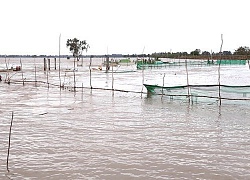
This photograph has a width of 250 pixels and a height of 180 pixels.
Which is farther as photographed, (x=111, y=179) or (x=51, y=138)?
(x=51, y=138)

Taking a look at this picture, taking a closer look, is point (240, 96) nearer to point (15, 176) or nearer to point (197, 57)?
point (15, 176)

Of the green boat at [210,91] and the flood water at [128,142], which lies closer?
the flood water at [128,142]

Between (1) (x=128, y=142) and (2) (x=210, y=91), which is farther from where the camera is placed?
(2) (x=210, y=91)

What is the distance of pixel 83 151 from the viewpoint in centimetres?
504

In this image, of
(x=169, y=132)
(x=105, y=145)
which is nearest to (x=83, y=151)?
(x=105, y=145)

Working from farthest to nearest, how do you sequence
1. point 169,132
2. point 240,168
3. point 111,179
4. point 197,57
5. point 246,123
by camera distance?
point 197,57 < point 246,123 < point 169,132 < point 240,168 < point 111,179

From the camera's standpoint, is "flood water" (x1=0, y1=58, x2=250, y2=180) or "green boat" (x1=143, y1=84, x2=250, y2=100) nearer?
"flood water" (x1=0, y1=58, x2=250, y2=180)

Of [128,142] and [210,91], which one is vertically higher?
[210,91]

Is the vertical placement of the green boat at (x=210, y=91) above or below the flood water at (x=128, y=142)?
above

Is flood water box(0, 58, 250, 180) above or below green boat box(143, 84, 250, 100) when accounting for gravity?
below

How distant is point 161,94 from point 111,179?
7.04 meters

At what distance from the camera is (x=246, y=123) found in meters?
7.04

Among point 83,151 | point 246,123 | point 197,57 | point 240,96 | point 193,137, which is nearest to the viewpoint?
point 83,151

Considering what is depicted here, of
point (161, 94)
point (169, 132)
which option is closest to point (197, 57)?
point (161, 94)
